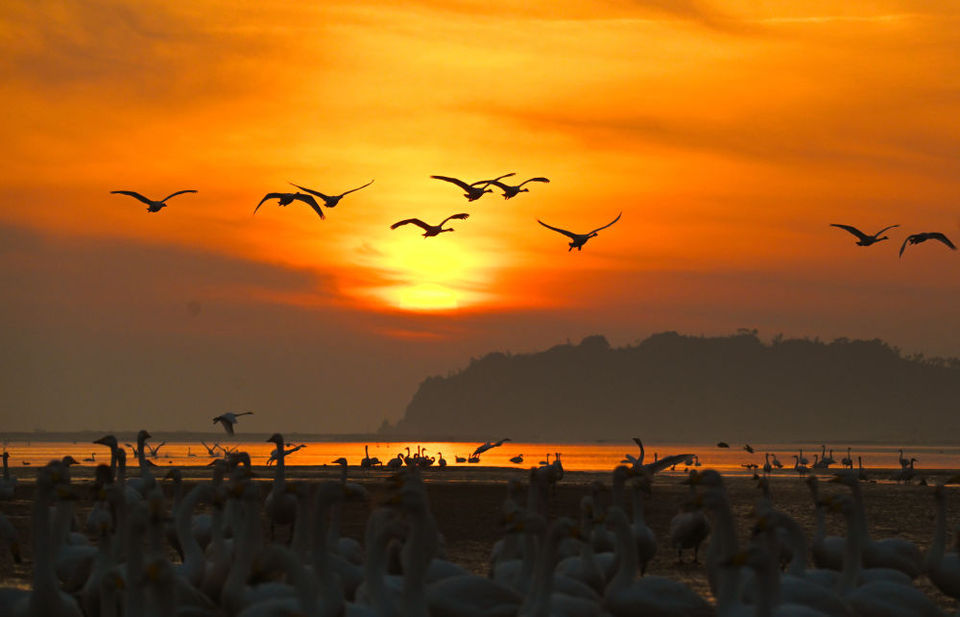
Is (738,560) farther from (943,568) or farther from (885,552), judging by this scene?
(885,552)

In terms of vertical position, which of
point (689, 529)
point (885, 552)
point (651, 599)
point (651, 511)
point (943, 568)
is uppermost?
point (651, 511)

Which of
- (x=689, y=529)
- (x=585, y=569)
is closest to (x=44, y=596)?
(x=585, y=569)

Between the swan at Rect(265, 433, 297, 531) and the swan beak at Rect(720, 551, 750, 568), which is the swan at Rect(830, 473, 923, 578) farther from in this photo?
the swan at Rect(265, 433, 297, 531)

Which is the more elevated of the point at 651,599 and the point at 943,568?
the point at 943,568

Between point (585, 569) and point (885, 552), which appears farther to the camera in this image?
point (885, 552)

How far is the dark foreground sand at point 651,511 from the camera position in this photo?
2711 centimetres

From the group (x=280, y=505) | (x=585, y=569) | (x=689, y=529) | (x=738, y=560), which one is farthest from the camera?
(x=280, y=505)

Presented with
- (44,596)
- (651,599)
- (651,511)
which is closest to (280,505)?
(651,599)

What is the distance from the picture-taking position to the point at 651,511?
146ft

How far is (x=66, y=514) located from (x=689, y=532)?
12.4m

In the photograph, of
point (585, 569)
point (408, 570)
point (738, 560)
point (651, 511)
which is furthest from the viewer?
point (651, 511)

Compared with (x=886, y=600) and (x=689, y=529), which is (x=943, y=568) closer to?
(x=886, y=600)

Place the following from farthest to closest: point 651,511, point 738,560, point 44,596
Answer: point 651,511 → point 44,596 → point 738,560

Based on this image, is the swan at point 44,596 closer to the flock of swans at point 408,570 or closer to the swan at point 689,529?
the flock of swans at point 408,570
